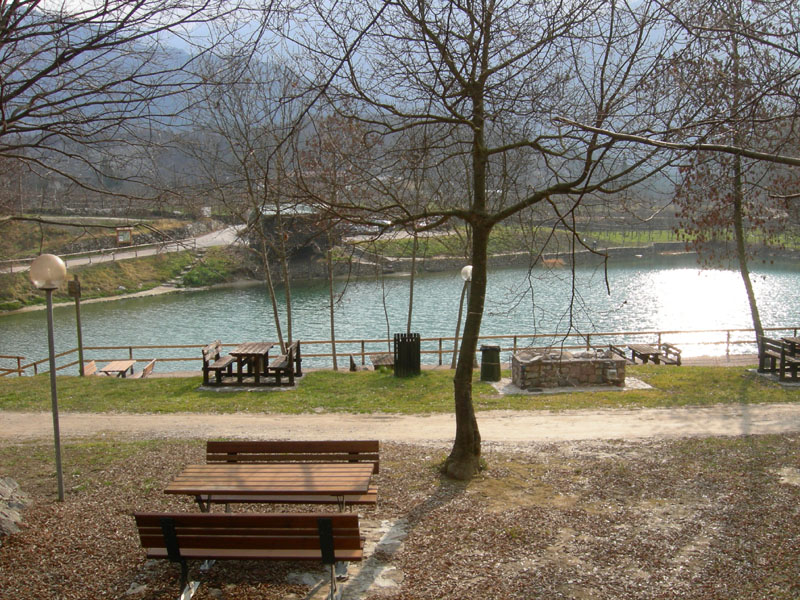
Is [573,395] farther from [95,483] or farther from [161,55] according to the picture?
[161,55]

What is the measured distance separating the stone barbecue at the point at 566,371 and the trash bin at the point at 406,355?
2.55m

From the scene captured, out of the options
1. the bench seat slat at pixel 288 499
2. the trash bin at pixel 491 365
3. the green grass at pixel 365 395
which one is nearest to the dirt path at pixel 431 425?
the green grass at pixel 365 395

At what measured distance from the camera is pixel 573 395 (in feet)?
44.8

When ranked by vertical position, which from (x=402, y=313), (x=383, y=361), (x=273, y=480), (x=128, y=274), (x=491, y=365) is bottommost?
(x=383, y=361)

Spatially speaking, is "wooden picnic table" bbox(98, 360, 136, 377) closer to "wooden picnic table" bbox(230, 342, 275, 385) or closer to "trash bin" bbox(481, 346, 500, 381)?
"wooden picnic table" bbox(230, 342, 275, 385)

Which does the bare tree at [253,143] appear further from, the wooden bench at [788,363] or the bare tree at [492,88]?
the wooden bench at [788,363]

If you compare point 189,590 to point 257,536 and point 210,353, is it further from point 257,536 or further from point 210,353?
point 210,353

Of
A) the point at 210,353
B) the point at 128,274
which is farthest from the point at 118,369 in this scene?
the point at 128,274

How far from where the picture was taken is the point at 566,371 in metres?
14.9

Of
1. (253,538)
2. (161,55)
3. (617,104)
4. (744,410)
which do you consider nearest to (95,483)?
(253,538)

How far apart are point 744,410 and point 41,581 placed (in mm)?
11565

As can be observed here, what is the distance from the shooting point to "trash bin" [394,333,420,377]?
1605 cm

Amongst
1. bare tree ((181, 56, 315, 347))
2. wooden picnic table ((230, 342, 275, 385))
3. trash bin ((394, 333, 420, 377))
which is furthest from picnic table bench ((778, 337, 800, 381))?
wooden picnic table ((230, 342, 275, 385))

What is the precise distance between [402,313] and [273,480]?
24848 millimetres
